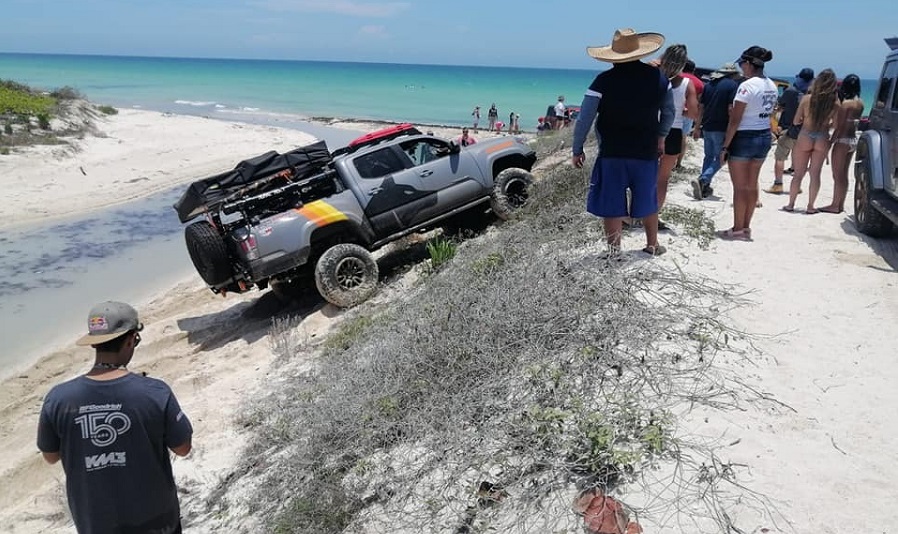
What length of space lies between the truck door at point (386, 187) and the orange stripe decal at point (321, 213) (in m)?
0.46

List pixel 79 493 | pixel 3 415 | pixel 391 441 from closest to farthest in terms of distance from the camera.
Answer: pixel 79 493 → pixel 391 441 → pixel 3 415

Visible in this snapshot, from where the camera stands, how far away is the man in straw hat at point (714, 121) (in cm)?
816

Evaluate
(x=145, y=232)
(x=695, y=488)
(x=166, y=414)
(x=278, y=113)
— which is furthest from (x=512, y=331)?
(x=278, y=113)

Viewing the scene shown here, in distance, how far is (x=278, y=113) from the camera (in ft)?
159

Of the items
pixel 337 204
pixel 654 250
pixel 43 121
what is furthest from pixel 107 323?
pixel 43 121

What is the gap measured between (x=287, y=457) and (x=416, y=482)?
122 centimetres

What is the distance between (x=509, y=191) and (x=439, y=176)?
1170mm

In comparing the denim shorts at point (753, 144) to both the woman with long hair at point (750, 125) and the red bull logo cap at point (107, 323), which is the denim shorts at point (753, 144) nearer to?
the woman with long hair at point (750, 125)

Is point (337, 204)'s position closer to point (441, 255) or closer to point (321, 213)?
point (321, 213)

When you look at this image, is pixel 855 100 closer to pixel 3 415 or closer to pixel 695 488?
pixel 695 488

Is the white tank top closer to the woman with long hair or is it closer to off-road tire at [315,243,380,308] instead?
the woman with long hair

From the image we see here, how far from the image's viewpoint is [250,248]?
8062mm

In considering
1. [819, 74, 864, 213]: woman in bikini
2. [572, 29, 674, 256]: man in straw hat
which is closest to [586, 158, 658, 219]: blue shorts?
[572, 29, 674, 256]: man in straw hat

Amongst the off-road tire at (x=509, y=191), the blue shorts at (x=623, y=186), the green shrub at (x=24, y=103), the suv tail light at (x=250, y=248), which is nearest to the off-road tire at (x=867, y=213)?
the blue shorts at (x=623, y=186)
